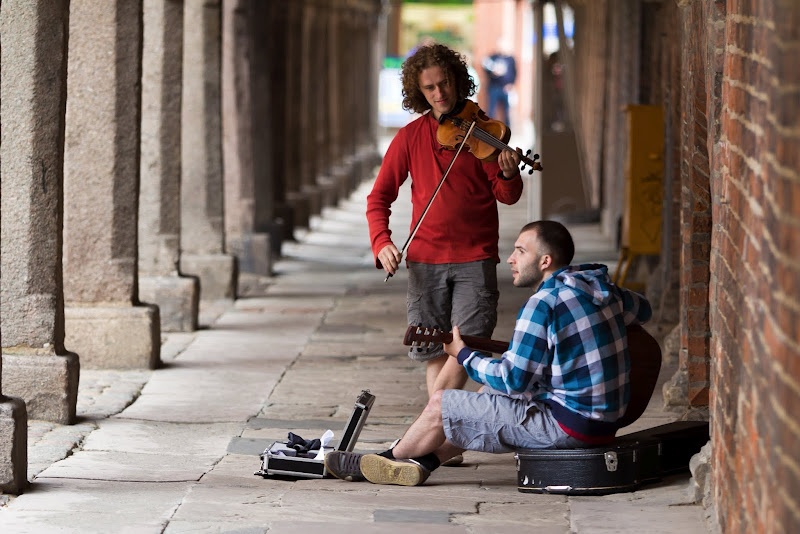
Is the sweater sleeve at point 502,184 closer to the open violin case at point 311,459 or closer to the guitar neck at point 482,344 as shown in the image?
the guitar neck at point 482,344

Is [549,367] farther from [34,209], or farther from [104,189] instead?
[104,189]

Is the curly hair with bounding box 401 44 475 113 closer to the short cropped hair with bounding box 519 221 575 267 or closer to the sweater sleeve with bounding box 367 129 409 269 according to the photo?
the sweater sleeve with bounding box 367 129 409 269

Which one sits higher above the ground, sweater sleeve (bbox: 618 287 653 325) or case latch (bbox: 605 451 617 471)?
sweater sleeve (bbox: 618 287 653 325)

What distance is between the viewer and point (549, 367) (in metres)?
5.27

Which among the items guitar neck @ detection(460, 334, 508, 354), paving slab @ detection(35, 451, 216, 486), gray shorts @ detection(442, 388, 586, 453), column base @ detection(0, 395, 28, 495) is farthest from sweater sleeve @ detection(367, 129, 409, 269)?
column base @ detection(0, 395, 28, 495)

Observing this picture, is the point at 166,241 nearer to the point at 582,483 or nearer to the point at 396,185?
the point at 396,185

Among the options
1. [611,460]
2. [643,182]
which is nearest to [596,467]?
[611,460]

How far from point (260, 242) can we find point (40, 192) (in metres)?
6.77

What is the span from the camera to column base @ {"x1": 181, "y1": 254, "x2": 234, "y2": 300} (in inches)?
465

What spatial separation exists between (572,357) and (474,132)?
1.14 metres

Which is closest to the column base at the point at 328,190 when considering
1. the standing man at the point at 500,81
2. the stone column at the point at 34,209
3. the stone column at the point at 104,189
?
the standing man at the point at 500,81

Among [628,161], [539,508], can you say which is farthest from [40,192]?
[628,161]

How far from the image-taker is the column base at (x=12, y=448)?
561 cm

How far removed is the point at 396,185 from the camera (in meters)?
6.15
